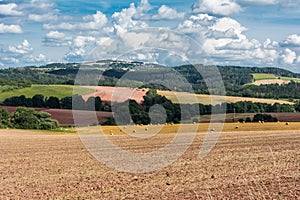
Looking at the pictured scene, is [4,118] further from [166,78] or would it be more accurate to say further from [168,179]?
[168,179]

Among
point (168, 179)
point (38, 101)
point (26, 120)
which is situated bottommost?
point (168, 179)

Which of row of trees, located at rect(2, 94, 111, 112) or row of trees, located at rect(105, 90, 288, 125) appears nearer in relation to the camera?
row of trees, located at rect(105, 90, 288, 125)

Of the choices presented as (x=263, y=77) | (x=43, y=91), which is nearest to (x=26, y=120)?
(x=43, y=91)

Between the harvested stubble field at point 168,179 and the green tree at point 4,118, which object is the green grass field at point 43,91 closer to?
the green tree at point 4,118

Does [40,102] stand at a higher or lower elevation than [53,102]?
higher

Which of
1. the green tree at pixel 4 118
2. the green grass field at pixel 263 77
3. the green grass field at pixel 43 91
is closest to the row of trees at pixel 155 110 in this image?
the green tree at pixel 4 118

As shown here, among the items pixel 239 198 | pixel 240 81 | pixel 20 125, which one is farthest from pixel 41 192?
pixel 240 81

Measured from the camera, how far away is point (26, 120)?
73.1m

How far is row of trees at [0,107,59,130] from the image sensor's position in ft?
238

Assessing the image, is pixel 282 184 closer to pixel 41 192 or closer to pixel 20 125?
pixel 41 192

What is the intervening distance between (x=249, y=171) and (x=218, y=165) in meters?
2.16

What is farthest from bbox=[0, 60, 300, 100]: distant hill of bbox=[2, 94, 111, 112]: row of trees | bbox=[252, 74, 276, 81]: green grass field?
bbox=[2, 94, 111, 112]: row of trees

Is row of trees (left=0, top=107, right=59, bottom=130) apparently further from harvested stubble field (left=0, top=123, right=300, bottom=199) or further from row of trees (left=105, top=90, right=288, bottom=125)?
harvested stubble field (left=0, top=123, right=300, bottom=199)

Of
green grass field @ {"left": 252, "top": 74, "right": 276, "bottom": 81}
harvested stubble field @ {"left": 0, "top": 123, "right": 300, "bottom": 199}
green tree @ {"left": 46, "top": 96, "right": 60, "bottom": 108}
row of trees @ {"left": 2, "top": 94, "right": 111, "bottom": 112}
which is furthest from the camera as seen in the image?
green grass field @ {"left": 252, "top": 74, "right": 276, "bottom": 81}
